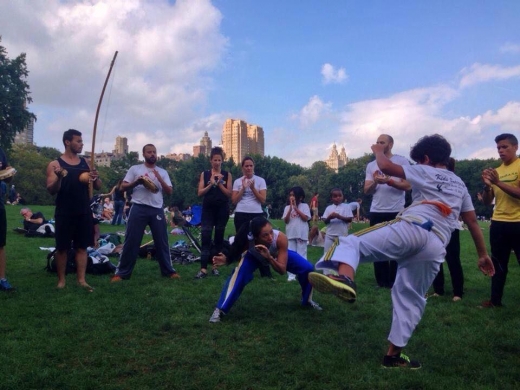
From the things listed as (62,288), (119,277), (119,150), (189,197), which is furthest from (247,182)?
(119,150)

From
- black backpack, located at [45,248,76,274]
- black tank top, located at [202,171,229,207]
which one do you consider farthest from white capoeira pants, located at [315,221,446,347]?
black backpack, located at [45,248,76,274]

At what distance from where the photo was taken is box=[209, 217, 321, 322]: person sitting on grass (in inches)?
197

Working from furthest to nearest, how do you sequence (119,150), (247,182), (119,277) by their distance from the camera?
1. (119,150)
2. (247,182)
3. (119,277)

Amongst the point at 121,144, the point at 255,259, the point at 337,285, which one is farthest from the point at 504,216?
the point at 121,144

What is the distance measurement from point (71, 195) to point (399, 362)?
16.6ft

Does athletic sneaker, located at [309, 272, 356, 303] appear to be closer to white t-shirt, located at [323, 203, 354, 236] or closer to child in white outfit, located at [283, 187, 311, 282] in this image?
child in white outfit, located at [283, 187, 311, 282]

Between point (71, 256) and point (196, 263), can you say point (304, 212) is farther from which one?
point (71, 256)

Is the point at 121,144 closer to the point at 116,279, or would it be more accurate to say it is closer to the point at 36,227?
the point at 36,227

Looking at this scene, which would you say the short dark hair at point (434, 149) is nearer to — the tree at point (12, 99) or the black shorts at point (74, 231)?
the black shorts at point (74, 231)

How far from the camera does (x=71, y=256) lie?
26.3 ft

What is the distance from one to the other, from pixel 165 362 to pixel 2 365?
50.3 inches

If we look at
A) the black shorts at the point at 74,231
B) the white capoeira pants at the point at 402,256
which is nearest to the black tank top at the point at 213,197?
the black shorts at the point at 74,231

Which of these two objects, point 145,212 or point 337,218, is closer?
point 145,212

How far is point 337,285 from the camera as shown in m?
3.13
